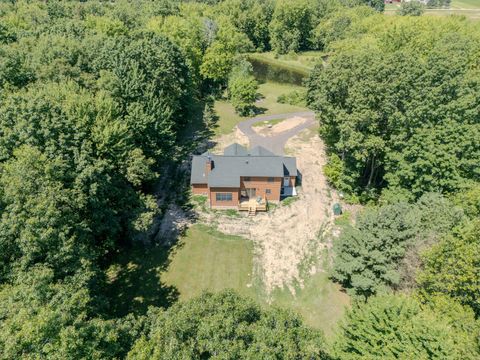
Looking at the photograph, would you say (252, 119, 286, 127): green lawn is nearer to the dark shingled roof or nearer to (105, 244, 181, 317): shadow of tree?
the dark shingled roof

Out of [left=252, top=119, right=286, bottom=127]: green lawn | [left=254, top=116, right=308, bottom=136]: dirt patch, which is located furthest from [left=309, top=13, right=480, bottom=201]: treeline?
[left=252, top=119, right=286, bottom=127]: green lawn

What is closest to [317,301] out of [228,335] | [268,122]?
[228,335]

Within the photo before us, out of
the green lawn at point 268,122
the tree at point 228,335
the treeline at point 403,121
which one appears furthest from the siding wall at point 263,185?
the tree at point 228,335

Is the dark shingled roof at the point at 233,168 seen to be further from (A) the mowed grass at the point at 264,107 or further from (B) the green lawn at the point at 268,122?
(B) the green lawn at the point at 268,122

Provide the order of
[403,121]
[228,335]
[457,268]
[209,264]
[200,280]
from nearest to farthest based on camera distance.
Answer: [228,335] → [457,268] → [200,280] → [209,264] → [403,121]

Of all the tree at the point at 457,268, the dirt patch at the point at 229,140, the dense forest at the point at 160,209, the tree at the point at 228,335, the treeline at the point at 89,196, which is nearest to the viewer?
the tree at the point at 228,335

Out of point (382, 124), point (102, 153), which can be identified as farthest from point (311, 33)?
point (102, 153)

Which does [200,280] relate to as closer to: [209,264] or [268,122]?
[209,264]
